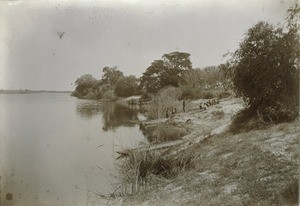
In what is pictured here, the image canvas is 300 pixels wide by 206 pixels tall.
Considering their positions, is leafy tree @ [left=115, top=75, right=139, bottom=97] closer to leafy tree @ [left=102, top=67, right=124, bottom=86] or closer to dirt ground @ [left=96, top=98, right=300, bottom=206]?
leafy tree @ [left=102, top=67, right=124, bottom=86]

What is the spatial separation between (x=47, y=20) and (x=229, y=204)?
4327 mm

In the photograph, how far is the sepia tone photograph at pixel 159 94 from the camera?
5453 mm

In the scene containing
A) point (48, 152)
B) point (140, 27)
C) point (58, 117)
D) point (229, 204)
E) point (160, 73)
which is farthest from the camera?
point (58, 117)

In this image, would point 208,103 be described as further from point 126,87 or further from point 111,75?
point 111,75

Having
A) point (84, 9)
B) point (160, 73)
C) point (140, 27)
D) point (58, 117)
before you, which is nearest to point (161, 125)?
point (160, 73)

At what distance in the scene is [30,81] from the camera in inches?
254

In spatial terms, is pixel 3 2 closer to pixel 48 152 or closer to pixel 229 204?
pixel 48 152

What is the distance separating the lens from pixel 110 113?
1152cm

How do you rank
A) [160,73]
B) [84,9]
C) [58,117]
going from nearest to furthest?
[84,9]
[160,73]
[58,117]

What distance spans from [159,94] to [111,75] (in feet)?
5.52

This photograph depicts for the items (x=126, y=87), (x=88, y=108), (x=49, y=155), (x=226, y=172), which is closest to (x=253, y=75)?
(x=226, y=172)

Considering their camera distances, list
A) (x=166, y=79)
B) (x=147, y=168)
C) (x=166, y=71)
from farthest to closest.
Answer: (x=166, y=79) → (x=166, y=71) → (x=147, y=168)

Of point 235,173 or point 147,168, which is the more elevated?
point 235,173

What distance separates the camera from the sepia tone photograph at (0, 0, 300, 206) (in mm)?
5453
